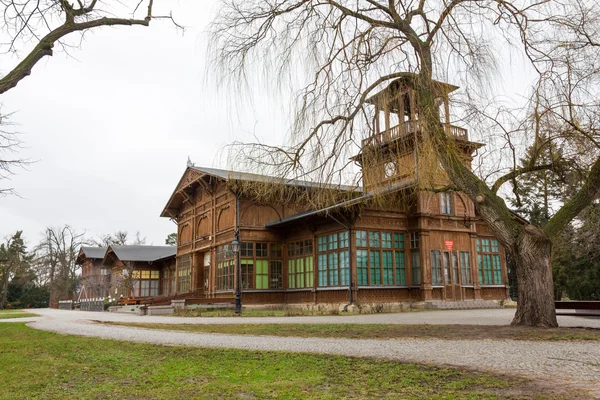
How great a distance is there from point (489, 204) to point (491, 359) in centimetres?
483

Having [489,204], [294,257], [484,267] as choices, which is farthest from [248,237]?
[489,204]

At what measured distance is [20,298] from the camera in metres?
55.9

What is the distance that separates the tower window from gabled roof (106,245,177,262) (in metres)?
23.4

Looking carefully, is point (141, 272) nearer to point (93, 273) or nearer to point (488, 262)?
point (93, 273)

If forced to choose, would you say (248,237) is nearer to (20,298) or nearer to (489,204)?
(489,204)

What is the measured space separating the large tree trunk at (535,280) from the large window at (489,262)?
1399cm

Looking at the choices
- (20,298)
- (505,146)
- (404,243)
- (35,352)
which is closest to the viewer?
(35,352)

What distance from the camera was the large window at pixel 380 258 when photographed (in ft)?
67.2

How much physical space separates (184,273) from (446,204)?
16.9 m

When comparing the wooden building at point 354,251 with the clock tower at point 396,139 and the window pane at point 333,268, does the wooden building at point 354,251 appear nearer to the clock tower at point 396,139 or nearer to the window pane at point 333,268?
the window pane at point 333,268

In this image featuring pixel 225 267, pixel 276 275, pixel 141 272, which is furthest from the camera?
pixel 141 272

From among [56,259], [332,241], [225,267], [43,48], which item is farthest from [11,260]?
[43,48]

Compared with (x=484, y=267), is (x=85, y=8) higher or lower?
higher

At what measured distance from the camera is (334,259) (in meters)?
21.2
